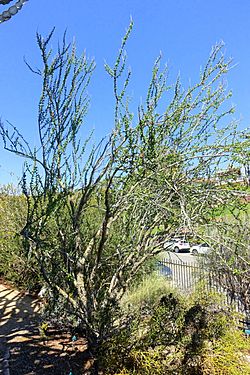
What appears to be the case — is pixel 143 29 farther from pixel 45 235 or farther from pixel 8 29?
pixel 45 235

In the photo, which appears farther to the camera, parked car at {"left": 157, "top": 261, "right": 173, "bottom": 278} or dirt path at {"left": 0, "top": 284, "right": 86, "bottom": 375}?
parked car at {"left": 157, "top": 261, "right": 173, "bottom": 278}

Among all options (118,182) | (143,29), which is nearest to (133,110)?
(118,182)

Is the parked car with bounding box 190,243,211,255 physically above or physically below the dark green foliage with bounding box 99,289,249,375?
above

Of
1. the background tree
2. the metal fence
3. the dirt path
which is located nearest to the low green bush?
the background tree

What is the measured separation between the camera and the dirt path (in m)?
4.41

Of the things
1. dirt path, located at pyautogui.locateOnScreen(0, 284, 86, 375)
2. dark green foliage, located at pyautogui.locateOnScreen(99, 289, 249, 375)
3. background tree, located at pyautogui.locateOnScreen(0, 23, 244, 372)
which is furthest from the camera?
dirt path, located at pyautogui.locateOnScreen(0, 284, 86, 375)

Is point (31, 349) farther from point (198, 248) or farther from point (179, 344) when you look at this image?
point (198, 248)

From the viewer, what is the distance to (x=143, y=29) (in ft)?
13.5

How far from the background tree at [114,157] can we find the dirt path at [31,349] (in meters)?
1.09

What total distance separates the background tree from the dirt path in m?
1.09

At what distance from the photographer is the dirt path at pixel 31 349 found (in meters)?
4.41

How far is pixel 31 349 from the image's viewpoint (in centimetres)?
517

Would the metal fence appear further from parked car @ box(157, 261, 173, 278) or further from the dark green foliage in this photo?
the dark green foliage

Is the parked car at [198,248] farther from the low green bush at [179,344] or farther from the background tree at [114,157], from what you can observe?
the low green bush at [179,344]
